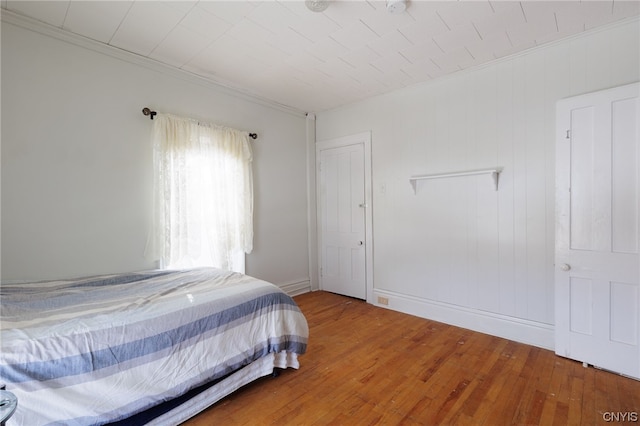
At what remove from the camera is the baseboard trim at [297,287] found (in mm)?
3930

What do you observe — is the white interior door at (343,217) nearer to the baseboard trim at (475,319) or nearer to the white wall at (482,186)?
the white wall at (482,186)

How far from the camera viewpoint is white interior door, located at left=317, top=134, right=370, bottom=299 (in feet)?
12.5

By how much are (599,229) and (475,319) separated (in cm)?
131

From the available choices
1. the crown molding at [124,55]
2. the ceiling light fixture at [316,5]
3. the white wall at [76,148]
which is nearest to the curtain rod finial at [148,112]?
the white wall at [76,148]

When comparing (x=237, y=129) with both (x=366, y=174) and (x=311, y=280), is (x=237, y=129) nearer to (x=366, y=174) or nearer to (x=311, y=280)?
(x=366, y=174)

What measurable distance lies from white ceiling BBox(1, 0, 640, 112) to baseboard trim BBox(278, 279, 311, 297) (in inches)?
103

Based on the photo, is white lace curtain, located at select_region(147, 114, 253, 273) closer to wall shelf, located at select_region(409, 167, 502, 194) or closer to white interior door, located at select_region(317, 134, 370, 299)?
white interior door, located at select_region(317, 134, 370, 299)

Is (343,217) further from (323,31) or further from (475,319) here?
(323,31)

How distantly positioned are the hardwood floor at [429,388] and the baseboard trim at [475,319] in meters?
0.11

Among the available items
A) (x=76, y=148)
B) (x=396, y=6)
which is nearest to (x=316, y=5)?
(x=396, y=6)

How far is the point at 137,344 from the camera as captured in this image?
1.44m

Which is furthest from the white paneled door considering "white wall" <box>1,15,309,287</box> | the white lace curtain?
"white wall" <box>1,15,309,287</box>

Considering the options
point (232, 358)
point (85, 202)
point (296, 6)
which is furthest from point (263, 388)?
point (296, 6)

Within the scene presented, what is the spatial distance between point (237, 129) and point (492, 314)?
3376mm
